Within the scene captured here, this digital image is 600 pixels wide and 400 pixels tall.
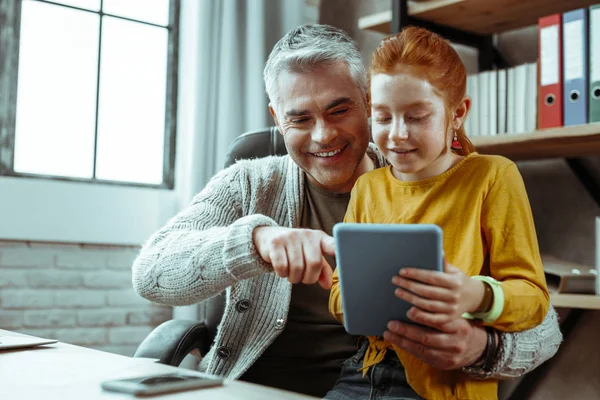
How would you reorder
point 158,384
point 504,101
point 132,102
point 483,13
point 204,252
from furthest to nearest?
point 132,102 < point 483,13 < point 504,101 < point 204,252 < point 158,384

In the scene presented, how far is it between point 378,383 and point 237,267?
30 cm

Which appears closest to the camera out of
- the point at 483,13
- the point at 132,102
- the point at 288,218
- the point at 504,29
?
the point at 288,218

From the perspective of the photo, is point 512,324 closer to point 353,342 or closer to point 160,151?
point 353,342

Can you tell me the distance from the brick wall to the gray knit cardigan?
105 centimetres

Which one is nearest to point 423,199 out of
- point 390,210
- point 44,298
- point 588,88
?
point 390,210

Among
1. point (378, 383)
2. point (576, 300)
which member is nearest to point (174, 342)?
point (378, 383)

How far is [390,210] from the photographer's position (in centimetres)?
118

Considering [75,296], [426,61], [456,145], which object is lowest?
[75,296]

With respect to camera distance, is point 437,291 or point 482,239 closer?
point 437,291

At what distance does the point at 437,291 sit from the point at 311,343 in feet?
1.98

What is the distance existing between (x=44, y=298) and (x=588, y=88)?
181 centimetres

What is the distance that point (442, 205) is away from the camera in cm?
111

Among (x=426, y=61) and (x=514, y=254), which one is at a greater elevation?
(x=426, y=61)

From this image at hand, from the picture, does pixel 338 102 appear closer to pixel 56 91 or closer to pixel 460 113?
pixel 460 113
